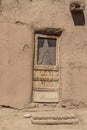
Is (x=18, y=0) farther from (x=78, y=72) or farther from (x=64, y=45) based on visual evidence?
(x=78, y=72)

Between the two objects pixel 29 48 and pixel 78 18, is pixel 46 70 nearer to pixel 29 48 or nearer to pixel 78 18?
pixel 29 48

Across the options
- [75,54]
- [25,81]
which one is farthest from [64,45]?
[25,81]

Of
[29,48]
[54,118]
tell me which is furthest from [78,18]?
[54,118]

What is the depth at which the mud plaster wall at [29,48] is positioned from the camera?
24.7 feet

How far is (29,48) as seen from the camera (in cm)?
777

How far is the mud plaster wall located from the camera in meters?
7.52

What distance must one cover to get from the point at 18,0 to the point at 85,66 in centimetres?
247

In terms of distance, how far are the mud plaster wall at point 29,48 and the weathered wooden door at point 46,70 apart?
0.23 metres

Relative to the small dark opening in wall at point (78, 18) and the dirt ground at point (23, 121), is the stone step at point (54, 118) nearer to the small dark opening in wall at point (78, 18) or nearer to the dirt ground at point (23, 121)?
the dirt ground at point (23, 121)

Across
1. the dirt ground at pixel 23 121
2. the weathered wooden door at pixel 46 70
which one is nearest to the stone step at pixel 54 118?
the dirt ground at pixel 23 121

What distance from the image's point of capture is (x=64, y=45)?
26.5ft

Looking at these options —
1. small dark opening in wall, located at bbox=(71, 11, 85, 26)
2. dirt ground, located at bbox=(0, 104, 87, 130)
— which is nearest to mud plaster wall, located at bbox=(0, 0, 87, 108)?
small dark opening in wall, located at bbox=(71, 11, 85, 26)

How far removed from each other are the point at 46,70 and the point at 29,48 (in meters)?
0.79

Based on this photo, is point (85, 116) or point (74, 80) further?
point (74, 80)
